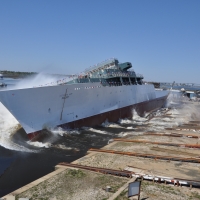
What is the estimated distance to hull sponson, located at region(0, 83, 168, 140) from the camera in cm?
1459

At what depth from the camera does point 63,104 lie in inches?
703

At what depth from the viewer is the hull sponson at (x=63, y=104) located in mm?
14592

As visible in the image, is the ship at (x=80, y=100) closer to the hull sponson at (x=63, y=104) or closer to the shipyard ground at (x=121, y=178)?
the hull sponson at (x=63, y=104)

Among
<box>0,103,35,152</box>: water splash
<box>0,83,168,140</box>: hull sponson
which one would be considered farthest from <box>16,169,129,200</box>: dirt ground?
<box>0,83,168,140</box>: hull sponson

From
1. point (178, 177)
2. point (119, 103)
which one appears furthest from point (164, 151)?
point (119, 103)

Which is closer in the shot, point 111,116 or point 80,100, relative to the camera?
point 80,100

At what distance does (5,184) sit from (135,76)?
2646 cm

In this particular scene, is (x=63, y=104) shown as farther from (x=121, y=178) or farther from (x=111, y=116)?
(x=121, y=178)

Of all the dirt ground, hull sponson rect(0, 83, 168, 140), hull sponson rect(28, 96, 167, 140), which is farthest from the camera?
hull sponson rect(28, 96, 167, 140)

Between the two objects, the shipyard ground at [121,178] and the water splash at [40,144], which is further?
the water splash at [40,144]

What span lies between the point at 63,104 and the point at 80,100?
2205 mm

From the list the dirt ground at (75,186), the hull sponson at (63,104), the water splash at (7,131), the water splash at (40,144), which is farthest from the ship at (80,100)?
the dirt ground at (75,186)

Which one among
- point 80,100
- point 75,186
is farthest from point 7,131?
point 75,186

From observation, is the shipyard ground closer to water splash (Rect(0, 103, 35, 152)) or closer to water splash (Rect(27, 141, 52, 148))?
water splash (Rect(27, 141, 52, 148))
